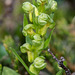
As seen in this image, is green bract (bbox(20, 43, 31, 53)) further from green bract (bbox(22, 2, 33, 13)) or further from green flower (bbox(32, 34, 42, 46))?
green bract (bbox(22, 2, 33, 13))

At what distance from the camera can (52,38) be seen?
1.32m

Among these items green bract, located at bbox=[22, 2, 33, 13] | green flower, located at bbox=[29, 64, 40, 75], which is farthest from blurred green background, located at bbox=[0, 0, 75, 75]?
green bract, located at bbox=[22, 2, 33, 13]

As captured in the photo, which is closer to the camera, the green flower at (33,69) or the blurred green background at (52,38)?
the green flower at (33,69)

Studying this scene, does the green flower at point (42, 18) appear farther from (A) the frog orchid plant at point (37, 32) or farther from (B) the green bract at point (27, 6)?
(B) the green bract at point (27, 6)

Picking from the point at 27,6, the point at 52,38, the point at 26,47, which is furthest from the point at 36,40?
the point at 52,38

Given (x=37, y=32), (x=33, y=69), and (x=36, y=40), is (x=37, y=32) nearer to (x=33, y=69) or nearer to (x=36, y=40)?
(x=36, y=40)

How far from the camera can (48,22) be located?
85 cm

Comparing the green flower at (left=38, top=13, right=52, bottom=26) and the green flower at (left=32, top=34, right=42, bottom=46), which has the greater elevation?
the green flower at (left=38, top=13, right=52, bottom=26)

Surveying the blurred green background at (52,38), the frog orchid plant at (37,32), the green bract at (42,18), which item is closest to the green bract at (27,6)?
the frog orchid plant at (37,32)

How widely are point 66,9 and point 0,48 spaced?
1036mm

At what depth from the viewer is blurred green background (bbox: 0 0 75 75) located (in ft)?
3.50

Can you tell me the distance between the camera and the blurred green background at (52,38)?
1066mm

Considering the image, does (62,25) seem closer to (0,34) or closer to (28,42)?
(0,34)

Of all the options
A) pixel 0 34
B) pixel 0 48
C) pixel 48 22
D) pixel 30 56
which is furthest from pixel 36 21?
pixel 0 34
